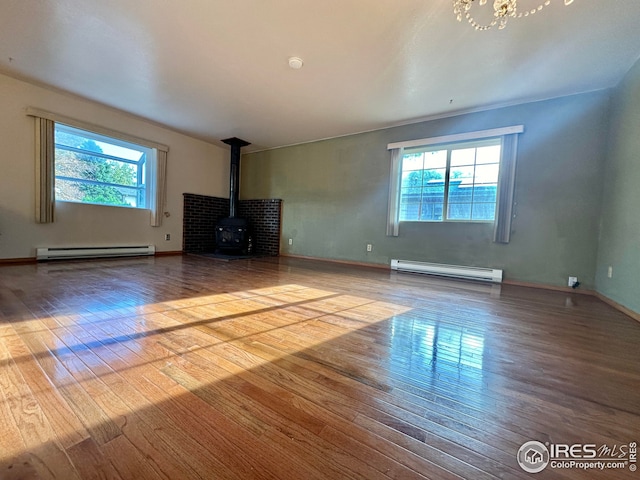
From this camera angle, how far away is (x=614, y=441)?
2.63 feet

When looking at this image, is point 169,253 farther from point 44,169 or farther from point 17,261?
point 44,169

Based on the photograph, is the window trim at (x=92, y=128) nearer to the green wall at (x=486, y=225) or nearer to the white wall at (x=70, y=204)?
the white wall at (x=70, y=204)

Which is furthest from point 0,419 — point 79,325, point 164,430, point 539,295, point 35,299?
point 539,295

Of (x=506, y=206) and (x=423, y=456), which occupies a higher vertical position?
(x=506, y=206)

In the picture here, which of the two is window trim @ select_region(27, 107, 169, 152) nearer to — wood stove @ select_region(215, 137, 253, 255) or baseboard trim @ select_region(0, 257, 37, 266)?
wood stove @ select_region(215, 137, 253, 255)

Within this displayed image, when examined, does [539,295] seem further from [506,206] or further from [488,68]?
[488,68]

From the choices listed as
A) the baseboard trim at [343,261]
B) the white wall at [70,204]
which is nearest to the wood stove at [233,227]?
the white wall at [70,204]

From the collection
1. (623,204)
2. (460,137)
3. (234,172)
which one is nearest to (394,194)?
(460,137)

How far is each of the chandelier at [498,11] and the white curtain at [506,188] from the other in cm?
165

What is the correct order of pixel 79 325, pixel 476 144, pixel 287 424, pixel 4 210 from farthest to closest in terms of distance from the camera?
1. pixel 476 144
2. pixel 4 210
3. pixel 79 325
4. pixel 287 424

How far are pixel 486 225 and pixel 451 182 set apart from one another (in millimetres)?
766

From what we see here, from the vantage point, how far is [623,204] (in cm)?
241

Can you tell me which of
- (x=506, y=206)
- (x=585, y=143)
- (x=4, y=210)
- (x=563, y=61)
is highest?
(x=563, y=61)

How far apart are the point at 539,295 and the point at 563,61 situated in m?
2.30
